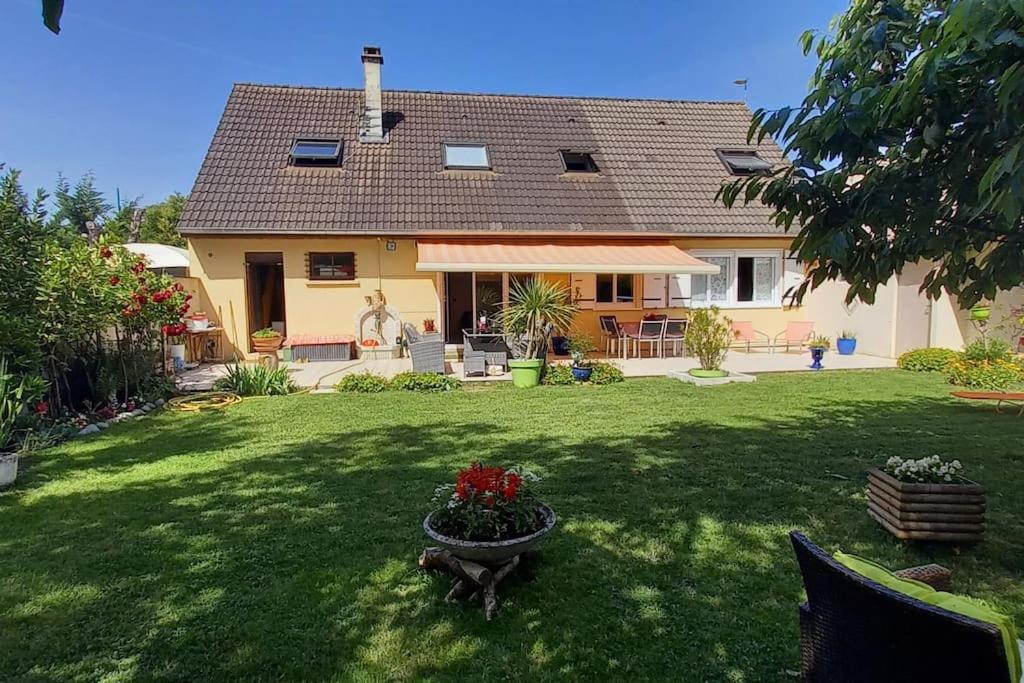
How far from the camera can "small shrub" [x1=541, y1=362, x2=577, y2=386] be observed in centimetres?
1482

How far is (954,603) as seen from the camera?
98.2 inches

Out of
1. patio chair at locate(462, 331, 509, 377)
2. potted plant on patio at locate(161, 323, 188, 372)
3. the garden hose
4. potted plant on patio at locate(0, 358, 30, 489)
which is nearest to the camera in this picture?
potted plant on patio at locate(0, 358, 30, 489)

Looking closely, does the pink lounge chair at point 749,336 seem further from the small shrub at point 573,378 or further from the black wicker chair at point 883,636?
the black wicker chair at point 883,636

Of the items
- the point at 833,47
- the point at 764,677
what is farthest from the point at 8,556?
the point at 833,47

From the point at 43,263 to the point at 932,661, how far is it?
509 inches

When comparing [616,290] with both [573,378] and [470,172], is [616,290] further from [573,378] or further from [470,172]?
[573,378]

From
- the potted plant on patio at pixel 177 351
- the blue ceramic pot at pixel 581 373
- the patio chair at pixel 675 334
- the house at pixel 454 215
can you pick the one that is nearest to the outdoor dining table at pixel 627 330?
the patio chair at pixel 675 334

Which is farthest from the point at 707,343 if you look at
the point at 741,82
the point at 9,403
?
the point at 741,82

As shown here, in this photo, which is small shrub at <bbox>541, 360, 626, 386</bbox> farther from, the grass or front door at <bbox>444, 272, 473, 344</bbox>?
front door at <bbox>444, 272, 473, 344</bbox>

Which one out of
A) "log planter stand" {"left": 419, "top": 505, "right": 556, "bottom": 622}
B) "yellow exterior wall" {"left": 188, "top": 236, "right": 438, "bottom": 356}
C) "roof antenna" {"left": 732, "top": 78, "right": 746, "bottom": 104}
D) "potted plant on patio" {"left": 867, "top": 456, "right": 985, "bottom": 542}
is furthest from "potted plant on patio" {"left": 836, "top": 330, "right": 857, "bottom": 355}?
"log planter stand" {"left": 419, "top": 505, "right": 556, "bottom": 622}

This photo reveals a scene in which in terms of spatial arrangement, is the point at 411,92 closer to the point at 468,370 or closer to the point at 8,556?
the point at 468,370

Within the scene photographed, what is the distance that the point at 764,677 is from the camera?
147 inches

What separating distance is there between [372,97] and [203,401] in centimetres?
1475

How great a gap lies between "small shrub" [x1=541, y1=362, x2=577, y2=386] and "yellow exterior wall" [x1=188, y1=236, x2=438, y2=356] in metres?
6.53
